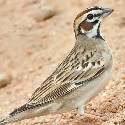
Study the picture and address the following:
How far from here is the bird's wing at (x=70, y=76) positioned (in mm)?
6848

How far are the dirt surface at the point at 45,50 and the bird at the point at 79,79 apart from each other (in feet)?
1.46

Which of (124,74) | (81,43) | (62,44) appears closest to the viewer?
(81,43)

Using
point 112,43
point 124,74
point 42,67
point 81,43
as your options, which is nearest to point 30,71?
point 42,67

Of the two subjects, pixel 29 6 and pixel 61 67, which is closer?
pixel 61 67

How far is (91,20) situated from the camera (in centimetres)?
733

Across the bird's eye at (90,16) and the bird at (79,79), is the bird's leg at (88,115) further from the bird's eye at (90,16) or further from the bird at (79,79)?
the bird's eye at (90,16)

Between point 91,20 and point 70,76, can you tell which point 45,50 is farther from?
point 70,76

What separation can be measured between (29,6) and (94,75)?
6.32 metres

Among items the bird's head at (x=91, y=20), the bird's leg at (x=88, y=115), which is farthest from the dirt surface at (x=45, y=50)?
the bird's head at (x=91, y=20)

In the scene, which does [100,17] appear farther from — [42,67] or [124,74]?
[42,67]

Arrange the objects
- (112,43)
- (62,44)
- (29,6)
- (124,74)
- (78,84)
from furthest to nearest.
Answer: (29,6) → (62,44) → (112,43) → (124,74) → (78,84)

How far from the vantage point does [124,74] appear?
8.28 meters

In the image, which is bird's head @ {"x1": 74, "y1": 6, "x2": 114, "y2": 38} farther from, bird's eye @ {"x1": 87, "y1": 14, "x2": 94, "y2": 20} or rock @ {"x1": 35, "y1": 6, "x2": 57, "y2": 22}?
rock @ {"x1": 35, "y1": 6, "x2": 57, "y2": 22}

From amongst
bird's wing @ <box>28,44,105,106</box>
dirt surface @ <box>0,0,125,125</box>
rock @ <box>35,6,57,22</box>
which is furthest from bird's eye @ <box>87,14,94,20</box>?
rock @ <box>35,6,57,22</box>
